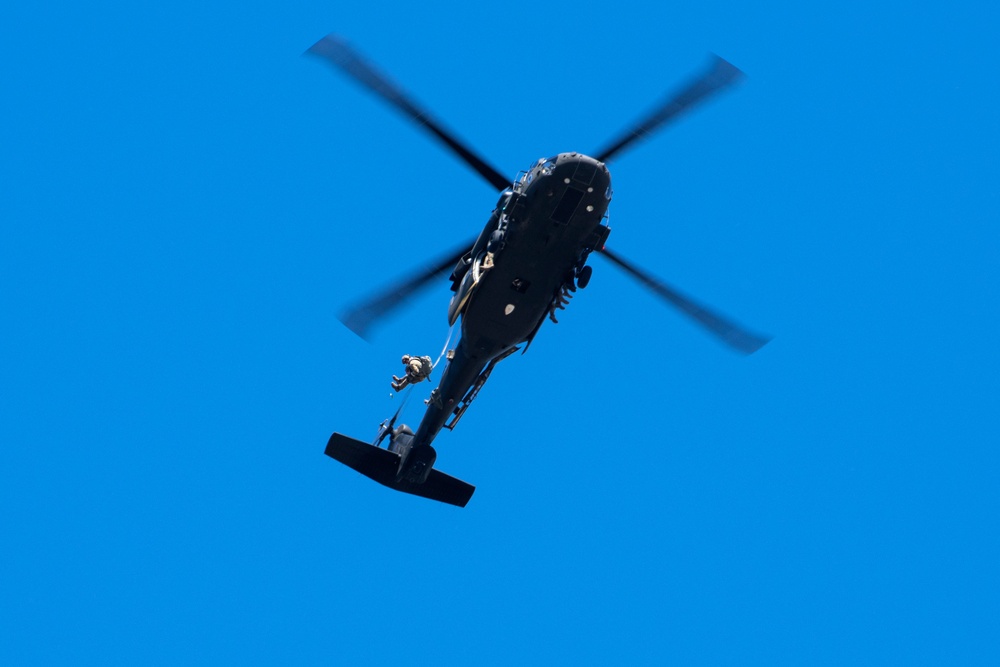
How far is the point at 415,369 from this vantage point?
1278 inches

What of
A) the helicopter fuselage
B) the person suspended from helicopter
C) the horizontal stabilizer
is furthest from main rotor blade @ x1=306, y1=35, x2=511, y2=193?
the horizontal stabilizer

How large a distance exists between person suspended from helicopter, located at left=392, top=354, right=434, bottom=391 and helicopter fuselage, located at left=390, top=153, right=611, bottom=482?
984 mm

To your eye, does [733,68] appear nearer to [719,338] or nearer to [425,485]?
[719,338]

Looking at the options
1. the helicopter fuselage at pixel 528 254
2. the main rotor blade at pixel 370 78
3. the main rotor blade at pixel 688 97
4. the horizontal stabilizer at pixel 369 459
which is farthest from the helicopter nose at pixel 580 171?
the horizontal stabilizer at pixel 369 459

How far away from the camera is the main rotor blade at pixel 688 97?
30281mm

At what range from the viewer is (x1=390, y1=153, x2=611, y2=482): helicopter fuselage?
2959cm

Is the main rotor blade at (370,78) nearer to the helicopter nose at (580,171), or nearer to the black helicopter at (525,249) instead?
the black helicopter at (525,249)

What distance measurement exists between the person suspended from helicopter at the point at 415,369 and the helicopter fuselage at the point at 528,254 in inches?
38.7

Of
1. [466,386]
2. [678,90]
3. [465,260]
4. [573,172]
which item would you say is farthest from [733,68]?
A: [466,386]

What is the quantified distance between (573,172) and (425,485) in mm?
11028

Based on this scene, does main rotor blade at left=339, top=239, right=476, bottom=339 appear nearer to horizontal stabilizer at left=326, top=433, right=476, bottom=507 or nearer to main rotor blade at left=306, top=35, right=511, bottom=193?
main rotor blade at left=306, top=35, right=511, bottom=193

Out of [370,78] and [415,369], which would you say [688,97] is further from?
[415,369]

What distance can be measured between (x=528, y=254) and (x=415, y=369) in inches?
157

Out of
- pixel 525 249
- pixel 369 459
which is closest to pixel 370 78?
pixel 525 249
